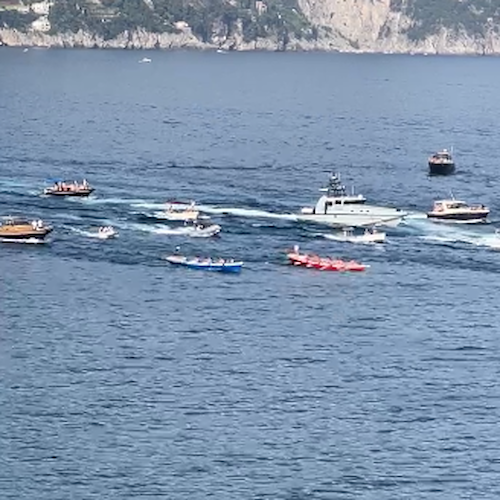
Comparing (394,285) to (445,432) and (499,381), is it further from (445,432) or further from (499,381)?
(445,432)

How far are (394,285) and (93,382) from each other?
40.4m

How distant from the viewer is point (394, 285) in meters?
155

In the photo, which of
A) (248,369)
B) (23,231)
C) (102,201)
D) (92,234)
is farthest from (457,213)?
(248,369)

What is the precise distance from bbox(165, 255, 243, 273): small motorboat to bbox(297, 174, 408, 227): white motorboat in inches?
1014

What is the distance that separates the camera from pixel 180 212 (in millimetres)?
183375

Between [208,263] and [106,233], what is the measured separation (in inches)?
631

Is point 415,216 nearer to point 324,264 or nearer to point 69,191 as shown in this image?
point 324,264

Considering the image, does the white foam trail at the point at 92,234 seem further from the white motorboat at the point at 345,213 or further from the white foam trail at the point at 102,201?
the white motorboat at the point at 345,213

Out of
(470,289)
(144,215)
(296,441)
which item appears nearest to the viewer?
(296,441)

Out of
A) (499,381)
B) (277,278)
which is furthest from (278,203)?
(499,381)

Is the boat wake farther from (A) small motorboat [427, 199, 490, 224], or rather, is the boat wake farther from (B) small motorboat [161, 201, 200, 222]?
(A) small motorboat [427, 199, 490, 224]

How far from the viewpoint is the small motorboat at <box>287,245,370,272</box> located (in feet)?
527

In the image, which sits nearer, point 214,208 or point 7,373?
point 7,373

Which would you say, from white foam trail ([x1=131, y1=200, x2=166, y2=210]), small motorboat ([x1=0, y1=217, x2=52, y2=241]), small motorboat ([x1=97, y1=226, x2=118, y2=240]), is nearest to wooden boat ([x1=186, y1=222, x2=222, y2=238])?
small motorboat ([x1=97, y1=226, x2=118, y2=240])
